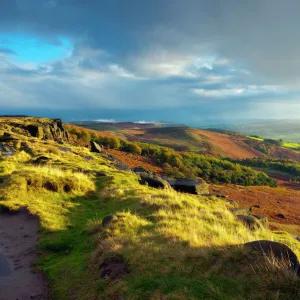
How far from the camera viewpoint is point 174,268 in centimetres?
610

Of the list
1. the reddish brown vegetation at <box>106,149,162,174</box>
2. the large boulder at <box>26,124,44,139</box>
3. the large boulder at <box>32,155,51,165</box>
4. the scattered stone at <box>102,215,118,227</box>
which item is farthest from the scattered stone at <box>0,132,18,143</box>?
the scattered stone at <box>102,215,118,227</box>

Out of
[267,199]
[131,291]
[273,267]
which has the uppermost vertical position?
[273,267]

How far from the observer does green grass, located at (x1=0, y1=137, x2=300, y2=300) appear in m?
5.15

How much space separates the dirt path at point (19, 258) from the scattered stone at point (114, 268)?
56.4 inches

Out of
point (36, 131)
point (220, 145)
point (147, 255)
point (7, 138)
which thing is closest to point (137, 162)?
point (36, 131)

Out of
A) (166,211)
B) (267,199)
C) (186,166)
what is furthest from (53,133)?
(166,211)

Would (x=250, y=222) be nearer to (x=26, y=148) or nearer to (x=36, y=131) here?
(x=26, y=148)

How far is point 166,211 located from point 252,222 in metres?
3.94

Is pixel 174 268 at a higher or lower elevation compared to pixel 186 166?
higher

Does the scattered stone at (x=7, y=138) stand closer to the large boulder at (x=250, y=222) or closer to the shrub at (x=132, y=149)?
the shrub at (x=132, y=149)

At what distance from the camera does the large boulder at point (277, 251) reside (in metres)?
5.41

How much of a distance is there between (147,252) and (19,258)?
404 centimetres

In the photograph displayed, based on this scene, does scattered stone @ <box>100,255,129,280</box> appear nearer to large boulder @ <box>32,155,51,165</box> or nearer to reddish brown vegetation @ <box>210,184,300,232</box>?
large boulder @ <box>32,155,51,165</box>

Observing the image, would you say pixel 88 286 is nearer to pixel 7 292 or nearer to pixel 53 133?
pixel 7 292
